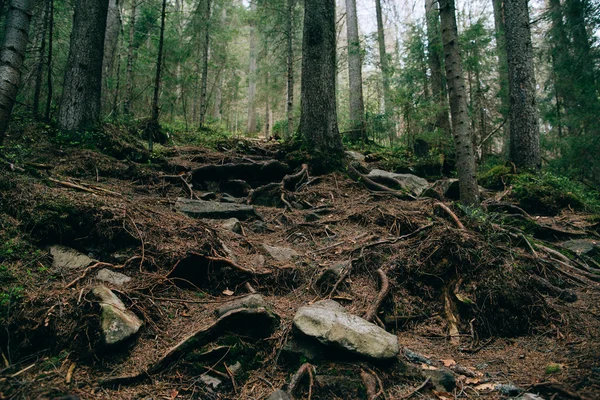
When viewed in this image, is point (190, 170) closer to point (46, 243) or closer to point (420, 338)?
point (46, 243)

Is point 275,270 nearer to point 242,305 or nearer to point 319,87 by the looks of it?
point 242,305

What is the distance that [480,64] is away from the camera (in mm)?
12766

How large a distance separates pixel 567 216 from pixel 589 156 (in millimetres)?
7181

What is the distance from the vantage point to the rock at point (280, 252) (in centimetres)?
435

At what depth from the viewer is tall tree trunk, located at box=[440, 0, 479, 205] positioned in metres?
5.12

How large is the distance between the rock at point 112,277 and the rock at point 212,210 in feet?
6.39

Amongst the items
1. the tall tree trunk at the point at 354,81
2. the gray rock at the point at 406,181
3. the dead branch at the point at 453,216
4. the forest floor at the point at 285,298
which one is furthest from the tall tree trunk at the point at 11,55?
the tall tree trunk at the point at 354,81

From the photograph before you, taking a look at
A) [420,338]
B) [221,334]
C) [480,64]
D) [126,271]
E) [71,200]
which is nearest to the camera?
[221,334]

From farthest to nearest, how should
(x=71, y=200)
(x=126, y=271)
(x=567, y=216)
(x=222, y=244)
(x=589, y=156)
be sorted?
(x=589, y=156)
(x=567, y=216)
(x=222, y=244)
(x=71, y=200)
(x=126, y=271)

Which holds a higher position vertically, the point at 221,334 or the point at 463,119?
the point at 463,119

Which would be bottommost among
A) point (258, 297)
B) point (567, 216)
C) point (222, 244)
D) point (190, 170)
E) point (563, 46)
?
point (258, 297)

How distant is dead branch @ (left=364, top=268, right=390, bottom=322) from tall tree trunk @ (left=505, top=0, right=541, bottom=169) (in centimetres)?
719

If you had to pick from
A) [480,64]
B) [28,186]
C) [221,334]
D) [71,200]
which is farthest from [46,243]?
[480,64]

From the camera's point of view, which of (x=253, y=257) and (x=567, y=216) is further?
(x=567, y=216)
